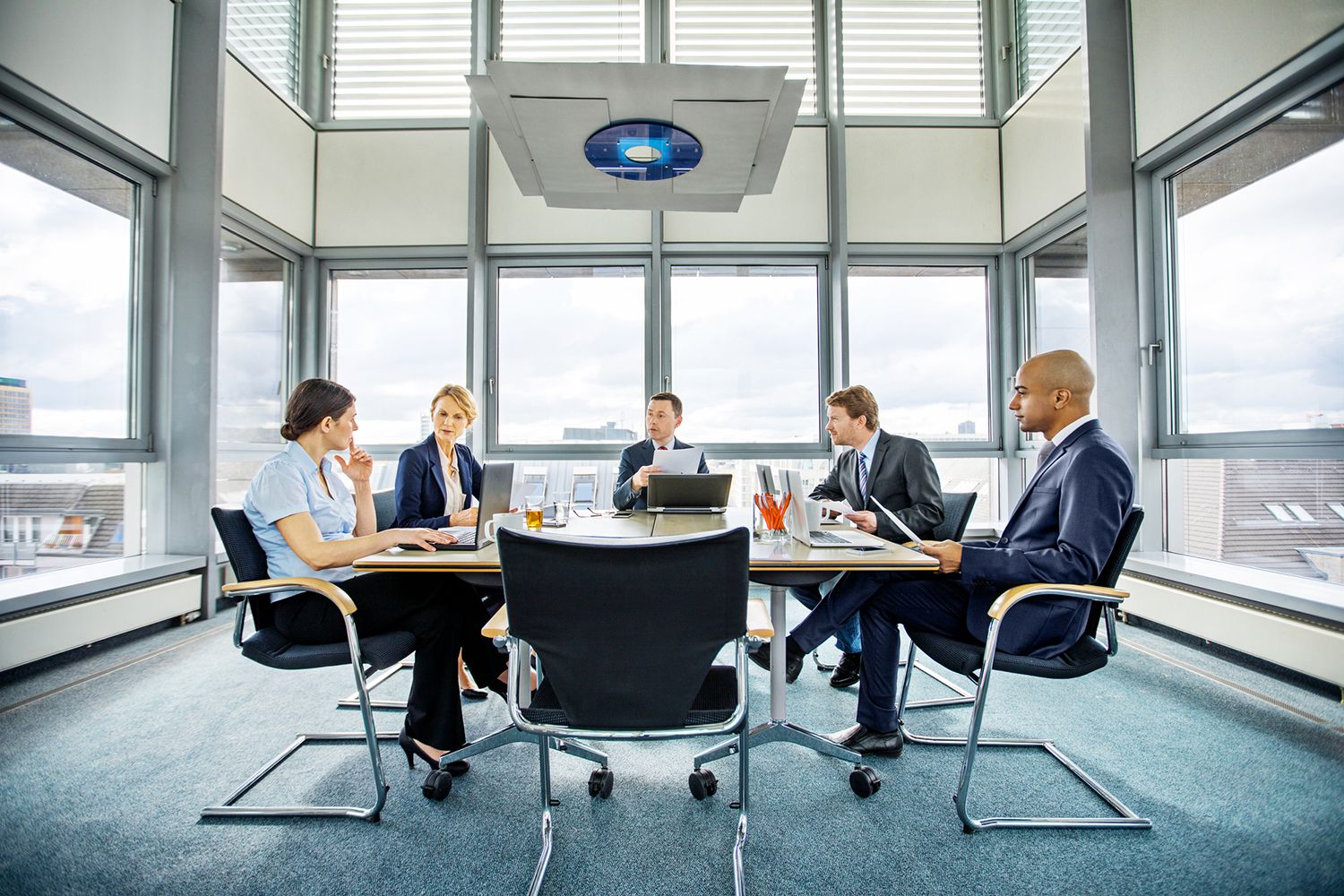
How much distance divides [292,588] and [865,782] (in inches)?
75.3

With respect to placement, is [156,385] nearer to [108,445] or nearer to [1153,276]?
[108,445]

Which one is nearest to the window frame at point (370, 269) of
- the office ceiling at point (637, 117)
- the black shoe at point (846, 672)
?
the office ceiling at point (637, 117)

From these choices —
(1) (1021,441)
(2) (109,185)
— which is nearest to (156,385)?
(2) (109,185)

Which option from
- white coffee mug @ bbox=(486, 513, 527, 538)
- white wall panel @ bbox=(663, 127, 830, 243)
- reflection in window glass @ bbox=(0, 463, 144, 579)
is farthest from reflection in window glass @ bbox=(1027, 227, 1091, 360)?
reflection in window glass @ bbox=(0, 463, 144, 579)

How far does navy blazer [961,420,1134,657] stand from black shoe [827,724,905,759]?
21.9 inches

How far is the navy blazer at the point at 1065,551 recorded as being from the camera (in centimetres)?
183

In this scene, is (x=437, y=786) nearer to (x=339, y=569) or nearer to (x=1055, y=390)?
(x=339, y=569)

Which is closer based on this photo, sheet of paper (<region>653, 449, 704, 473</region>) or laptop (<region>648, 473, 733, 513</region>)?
laptop (<region>648, 473, 733, 513</region>)

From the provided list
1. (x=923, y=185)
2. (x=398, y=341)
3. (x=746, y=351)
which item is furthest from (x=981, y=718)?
(x=398, y=341)

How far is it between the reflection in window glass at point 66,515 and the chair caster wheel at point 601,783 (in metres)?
3.44

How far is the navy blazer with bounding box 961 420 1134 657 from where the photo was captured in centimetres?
183

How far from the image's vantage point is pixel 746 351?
5.31m

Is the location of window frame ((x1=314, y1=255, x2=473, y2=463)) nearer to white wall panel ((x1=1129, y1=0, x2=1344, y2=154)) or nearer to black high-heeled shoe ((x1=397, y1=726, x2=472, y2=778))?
black high-heeled shoe ((x1=397, y1=726, x2=472, y2=778))

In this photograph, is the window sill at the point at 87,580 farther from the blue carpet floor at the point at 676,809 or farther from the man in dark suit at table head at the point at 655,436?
the man in dark suit at table head at the point at 655,436
